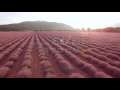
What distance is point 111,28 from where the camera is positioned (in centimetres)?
9475

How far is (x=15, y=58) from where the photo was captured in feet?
46.1

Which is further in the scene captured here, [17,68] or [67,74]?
[17,68]
